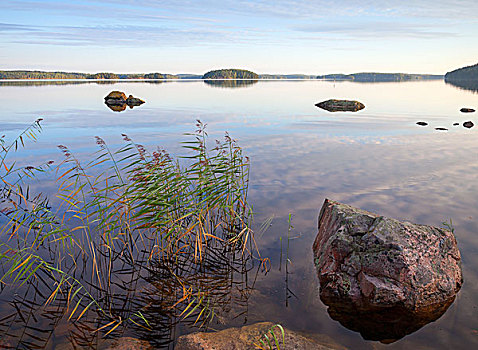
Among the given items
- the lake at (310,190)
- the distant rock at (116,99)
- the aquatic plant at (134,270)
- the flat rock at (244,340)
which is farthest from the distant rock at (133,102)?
the flat rock at (244,340)

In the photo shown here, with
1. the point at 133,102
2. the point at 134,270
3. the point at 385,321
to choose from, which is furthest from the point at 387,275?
the point at 133,102

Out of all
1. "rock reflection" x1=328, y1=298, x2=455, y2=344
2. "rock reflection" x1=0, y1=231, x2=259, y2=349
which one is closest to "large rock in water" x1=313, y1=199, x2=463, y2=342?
"rock reflection" x1=328, y1=298, x2=455, y2=344

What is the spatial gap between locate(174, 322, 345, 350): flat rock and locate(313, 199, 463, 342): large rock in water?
0.89 m

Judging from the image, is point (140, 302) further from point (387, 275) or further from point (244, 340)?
Result: point (387, 275)

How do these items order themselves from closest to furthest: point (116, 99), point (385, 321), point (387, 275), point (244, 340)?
1. point (244, 340)
2. point (385, 321)
3. point (387, 275)
4. point (116, 99)

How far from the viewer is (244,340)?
5.49 m

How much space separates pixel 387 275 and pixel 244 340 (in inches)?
119

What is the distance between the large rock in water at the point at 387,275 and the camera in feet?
20.7

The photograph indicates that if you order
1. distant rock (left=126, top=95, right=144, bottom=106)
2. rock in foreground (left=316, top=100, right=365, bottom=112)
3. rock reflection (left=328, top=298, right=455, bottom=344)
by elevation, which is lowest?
rock reflection (left=328, top=298, right=455, bottom=344)

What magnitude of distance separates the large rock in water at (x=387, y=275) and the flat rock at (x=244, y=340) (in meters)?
0.89

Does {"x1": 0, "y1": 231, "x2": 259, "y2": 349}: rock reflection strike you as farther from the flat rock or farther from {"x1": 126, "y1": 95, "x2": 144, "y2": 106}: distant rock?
{"x1": 126, "y1": 95, "x2": 144, "y2": 106}: distant rock

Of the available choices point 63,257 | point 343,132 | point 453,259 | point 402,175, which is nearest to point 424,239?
point 453,259

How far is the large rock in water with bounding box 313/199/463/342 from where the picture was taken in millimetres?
6324

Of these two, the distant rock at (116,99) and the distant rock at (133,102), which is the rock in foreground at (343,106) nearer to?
the distant rock at (133,102)
